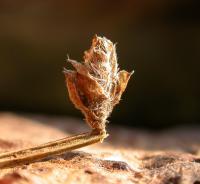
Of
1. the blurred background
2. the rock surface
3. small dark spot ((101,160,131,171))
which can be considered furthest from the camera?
the blurred background

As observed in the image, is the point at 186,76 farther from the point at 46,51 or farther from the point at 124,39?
the point at 46,51

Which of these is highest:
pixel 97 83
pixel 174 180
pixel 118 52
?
pixel 118 52

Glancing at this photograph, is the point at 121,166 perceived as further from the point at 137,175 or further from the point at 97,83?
the point at 97,83

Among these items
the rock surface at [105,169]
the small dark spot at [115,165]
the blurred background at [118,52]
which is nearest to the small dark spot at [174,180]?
the rock surface at [105,169]

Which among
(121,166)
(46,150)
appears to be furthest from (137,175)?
(46,150)

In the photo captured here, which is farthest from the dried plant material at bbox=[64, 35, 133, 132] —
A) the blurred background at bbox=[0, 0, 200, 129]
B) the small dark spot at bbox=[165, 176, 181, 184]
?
the blurred background at bbox=[0, 0, 200, 129]

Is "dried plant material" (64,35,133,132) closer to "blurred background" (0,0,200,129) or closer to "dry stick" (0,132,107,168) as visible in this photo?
"dry stick" (0,132,107,168)
